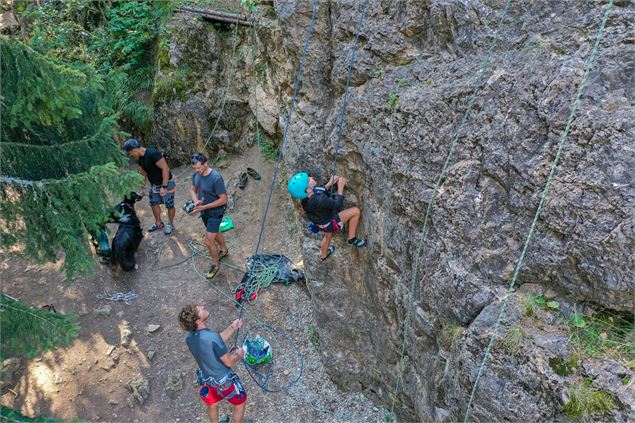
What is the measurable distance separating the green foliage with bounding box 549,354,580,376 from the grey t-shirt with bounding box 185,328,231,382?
2.98m

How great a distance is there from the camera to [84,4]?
1229cm

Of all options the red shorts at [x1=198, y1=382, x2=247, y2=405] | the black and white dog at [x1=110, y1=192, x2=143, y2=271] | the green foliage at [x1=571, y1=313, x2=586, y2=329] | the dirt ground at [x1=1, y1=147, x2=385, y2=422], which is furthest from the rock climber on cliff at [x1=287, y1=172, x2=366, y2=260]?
the black and white dog at [x1=110, y1=192, x2=143, y2=271]

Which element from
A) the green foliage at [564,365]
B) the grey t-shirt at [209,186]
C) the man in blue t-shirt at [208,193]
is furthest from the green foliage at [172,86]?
the green foliage at [564,365]

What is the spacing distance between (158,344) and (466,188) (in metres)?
5.35

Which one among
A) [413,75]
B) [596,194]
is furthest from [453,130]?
[596,194]

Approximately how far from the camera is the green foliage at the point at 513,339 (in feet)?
11.5

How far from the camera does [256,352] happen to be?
6898mm

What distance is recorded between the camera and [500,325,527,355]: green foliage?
3512mm

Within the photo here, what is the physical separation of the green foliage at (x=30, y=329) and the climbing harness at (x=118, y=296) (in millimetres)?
3081

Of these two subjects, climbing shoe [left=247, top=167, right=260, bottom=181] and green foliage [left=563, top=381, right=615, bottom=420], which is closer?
green foliage [left=563, top=381, right=615, bottom=420]

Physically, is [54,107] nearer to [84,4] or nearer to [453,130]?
[453,130]

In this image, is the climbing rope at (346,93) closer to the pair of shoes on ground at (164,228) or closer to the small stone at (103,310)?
the small stone at (103,310)

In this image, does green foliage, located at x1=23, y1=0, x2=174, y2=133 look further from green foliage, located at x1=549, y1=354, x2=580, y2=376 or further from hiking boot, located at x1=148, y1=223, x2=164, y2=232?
green foliage, located at x1=549, y1=354, x2=580, y2=376

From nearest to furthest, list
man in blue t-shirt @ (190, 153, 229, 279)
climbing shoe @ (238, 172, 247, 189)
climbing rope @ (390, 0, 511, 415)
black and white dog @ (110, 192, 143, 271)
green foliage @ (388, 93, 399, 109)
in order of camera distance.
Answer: climbing rope @ (390, 0, 511, 415)
green foliage @ (388, 93, 399, 109)
man in blue t-shirt @ (190, 153, 229, 279)
black and white dog @ (110, 192, 143, 271)
climbing shoe @ (238, 172, 247, 189)
